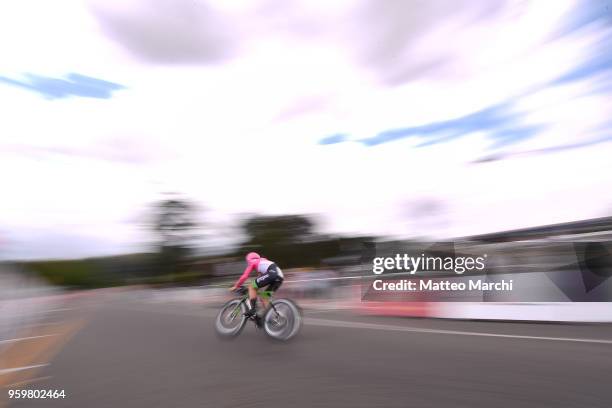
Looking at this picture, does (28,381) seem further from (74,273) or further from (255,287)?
(74,273)

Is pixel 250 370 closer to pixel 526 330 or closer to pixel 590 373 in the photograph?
pixel 590 373

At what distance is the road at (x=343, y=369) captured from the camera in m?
5.14

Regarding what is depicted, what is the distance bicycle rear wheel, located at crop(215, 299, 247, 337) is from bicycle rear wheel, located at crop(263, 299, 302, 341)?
574 millimetres

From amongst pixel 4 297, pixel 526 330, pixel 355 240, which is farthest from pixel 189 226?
pixel 526 330

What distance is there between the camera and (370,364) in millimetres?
6801

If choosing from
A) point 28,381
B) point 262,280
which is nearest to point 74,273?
point 262,280

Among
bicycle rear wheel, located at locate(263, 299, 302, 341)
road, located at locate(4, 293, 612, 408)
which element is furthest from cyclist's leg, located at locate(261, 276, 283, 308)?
road, located at locate(4, 293, 612, 408)

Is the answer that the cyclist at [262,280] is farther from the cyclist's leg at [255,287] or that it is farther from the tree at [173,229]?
the tree at [173,229]

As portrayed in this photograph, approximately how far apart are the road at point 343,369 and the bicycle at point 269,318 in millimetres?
239

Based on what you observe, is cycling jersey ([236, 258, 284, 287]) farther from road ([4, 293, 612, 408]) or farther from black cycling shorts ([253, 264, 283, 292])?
road ([4, 293, 612, 408])

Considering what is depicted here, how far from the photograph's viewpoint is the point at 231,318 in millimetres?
9758

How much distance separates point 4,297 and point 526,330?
481 inches

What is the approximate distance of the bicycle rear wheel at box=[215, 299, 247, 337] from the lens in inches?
380

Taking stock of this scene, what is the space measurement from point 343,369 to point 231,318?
12.2 feet
